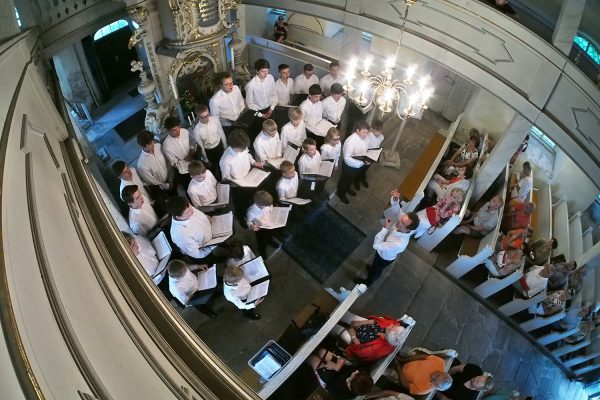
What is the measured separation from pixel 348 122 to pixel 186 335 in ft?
22.0

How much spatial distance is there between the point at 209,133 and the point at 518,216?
18.6ft

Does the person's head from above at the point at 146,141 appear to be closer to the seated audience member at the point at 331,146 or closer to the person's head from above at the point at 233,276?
the person's head from above at the point at 233,276

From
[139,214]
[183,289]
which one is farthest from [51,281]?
[139,214]

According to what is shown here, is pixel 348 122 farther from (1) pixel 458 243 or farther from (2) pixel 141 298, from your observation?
(2) pixel 141 298

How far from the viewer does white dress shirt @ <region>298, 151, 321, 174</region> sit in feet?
20.7

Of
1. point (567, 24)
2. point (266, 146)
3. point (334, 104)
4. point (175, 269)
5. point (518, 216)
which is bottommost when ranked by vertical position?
point (175, 269)

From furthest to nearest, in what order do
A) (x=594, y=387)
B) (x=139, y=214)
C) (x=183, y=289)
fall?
1. (x=594, y=387)
2. (x=139, y=214)
3. (x=183, y=289)

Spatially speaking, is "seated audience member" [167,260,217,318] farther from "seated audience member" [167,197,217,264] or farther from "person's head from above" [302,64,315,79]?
"person's head from above" [302,64,315,79]

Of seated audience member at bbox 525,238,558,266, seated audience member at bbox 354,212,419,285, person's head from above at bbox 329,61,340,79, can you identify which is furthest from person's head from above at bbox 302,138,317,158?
seated audience member at bbox 525,238,558,266

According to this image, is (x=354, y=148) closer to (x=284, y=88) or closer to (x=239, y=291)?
(x=284, y=88)

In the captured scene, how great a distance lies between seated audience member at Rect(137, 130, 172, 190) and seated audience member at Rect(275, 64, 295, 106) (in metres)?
2.74

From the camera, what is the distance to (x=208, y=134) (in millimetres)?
6566

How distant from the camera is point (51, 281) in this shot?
1.94m

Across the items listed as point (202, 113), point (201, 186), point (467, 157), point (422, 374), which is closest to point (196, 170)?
point (201, 186)
